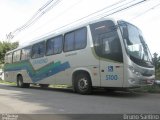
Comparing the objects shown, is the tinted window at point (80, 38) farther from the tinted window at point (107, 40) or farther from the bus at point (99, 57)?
the tinted window at point (107, 40)

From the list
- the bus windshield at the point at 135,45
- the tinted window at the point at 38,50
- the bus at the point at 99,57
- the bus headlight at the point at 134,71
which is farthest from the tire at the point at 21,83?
the bus headlight at the point at 134,71

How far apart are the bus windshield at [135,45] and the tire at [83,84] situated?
244cm

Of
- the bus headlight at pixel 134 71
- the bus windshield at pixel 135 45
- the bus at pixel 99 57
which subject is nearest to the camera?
the bus headlight at pixel 134 71

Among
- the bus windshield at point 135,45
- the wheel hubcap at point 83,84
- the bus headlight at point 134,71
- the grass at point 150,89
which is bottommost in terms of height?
the grass at point 150,89

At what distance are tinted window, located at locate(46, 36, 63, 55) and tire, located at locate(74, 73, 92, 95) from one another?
92.1 inches

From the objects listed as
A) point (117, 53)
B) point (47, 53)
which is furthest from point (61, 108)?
point (47, 53)

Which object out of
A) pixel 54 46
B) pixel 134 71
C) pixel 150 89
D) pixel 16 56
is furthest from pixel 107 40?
pixel 16 56

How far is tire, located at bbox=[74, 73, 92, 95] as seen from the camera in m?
13.4

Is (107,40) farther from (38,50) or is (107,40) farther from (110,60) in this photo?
(38,50)

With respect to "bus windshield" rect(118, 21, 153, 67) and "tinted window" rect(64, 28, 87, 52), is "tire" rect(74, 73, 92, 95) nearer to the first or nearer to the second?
"tinted window" rect(64, 28, 87, 52)

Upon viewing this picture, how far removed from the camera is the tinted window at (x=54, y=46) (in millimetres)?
15867

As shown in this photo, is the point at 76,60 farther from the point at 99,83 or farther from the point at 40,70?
the point at 40,70

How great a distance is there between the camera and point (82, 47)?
13.8m

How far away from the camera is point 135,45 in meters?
12.4
